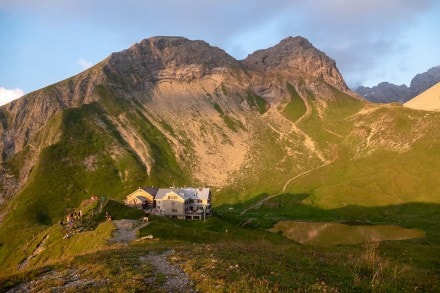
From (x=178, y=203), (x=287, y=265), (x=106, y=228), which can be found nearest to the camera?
(x=287, y=265)

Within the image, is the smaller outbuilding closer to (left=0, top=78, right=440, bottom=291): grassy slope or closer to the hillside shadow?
the hillside shadow

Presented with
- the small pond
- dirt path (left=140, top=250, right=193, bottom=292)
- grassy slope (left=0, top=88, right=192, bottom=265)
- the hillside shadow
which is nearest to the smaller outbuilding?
the hillside shadow

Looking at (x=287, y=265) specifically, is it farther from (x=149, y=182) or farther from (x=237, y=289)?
(x=149, y=182)

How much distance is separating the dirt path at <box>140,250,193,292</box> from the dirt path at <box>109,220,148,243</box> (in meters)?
27.1

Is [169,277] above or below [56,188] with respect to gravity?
above

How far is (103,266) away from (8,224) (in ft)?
461

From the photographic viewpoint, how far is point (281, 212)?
163375 millimetres

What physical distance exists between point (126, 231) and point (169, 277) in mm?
40938

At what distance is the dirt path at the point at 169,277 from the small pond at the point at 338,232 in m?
84.8

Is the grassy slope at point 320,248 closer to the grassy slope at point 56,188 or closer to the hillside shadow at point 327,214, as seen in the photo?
the hillside shadow at point 327,214

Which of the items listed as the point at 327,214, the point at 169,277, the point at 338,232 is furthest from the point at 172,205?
the point at 169,277

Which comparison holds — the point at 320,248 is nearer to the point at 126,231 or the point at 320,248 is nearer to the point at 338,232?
the point at 126,231

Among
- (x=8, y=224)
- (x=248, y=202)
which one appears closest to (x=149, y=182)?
(x=248, y=202)

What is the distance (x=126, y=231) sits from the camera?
203 ft
